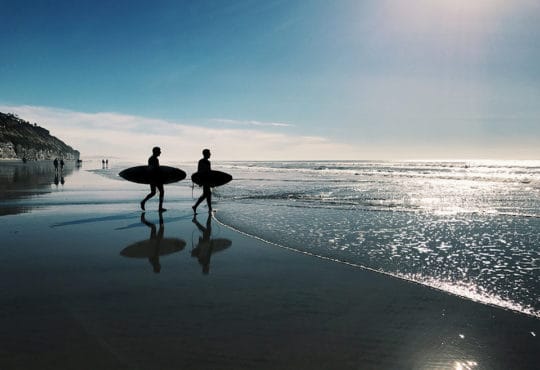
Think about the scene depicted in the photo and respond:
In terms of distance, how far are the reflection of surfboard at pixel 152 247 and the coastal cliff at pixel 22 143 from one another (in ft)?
391

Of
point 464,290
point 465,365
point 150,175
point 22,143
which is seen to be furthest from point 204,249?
point 22,143

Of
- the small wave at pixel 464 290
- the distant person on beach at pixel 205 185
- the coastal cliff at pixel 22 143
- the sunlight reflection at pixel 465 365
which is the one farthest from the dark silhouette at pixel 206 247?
the coastal cliff at pixel 22 143

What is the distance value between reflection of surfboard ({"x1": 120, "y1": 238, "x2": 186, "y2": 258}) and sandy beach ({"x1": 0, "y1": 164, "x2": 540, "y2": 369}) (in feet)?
0.28

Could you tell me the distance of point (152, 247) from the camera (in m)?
7.64

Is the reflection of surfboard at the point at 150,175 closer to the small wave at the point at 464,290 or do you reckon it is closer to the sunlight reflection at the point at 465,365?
the small wave at the point at 464,290

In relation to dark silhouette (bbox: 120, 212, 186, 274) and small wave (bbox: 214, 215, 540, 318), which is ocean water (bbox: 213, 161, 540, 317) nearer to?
small wave (bbox: 214, 215, 540, 318)

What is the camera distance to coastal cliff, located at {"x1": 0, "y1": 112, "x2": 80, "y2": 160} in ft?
357

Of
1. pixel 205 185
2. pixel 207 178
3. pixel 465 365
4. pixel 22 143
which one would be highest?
pixel 22 143

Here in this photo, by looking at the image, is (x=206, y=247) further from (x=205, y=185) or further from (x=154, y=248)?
(x=205, y=185)

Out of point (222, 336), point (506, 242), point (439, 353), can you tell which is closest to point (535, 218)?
point (506, 242)

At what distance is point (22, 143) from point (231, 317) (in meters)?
147

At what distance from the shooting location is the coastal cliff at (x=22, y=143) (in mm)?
108875

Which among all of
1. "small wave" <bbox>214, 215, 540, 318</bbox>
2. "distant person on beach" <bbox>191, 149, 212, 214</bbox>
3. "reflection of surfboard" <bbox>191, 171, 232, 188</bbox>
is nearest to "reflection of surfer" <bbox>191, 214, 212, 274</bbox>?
"distant person on beach" <bbox>191, 149, 212, 214</bbox>

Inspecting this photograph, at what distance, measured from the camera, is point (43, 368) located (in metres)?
3.04
